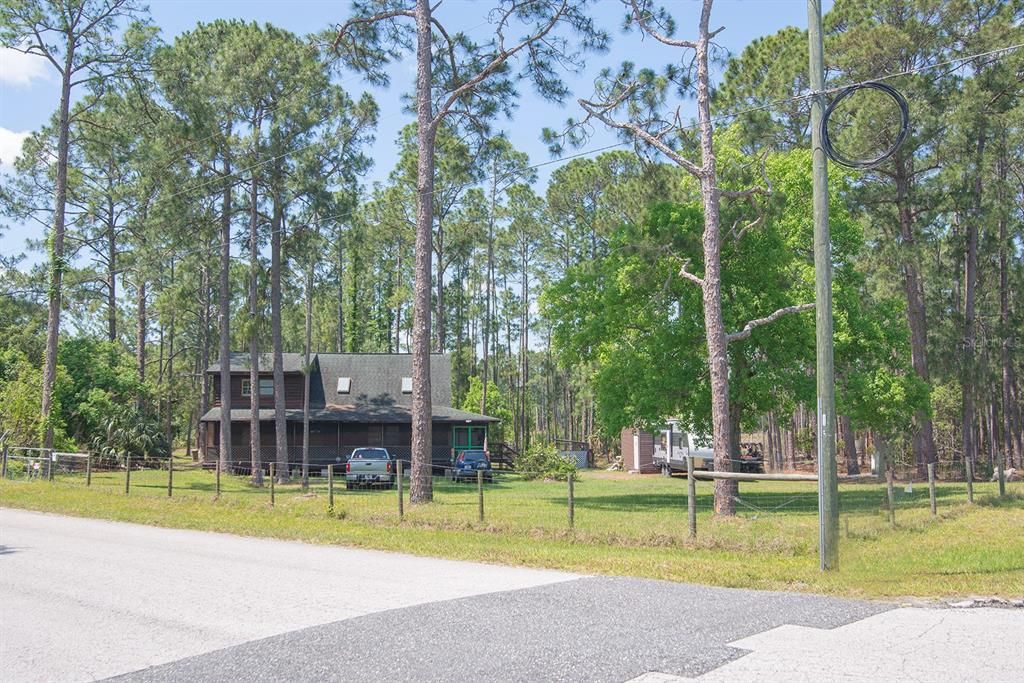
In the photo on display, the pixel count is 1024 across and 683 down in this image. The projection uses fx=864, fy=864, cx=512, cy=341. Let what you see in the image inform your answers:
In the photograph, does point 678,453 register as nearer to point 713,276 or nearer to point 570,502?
point 713,276

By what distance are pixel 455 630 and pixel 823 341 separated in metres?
6.61

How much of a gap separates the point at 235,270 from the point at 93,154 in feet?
37.2

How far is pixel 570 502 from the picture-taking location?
592 inches

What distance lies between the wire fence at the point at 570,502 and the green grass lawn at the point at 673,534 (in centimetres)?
5

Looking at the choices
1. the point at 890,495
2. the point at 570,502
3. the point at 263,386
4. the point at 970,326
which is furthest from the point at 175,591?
the point at 263,386

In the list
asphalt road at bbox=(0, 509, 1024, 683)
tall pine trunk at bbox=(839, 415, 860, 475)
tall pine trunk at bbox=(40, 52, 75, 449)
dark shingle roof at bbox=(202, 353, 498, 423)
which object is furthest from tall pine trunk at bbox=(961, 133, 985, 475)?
tall pine trunk at bbox=(40, 52, 75, 449)

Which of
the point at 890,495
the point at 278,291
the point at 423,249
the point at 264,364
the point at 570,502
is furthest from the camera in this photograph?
the point at 264,364

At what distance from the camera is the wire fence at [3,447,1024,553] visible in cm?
1362

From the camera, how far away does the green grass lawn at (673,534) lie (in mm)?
10461

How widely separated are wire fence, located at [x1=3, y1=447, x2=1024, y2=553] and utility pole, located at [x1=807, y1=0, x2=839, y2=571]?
1492 millimetres

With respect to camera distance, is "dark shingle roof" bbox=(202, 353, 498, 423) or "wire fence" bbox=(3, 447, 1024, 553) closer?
"wire fence" bbox=(3, 447, 1024, 553)

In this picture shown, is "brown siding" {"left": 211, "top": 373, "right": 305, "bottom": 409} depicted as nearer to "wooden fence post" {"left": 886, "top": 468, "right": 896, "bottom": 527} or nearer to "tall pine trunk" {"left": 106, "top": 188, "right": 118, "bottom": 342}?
"tall pine trunk" {"left": 106, "top": 188, "right": 118, "bottom": 342}

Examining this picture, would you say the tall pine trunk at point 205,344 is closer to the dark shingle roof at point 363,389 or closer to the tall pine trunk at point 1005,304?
the dark shingle roof at point 363,389

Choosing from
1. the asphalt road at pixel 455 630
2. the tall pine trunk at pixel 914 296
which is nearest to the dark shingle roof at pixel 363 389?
the tall pine trunk at pixel 914 296
